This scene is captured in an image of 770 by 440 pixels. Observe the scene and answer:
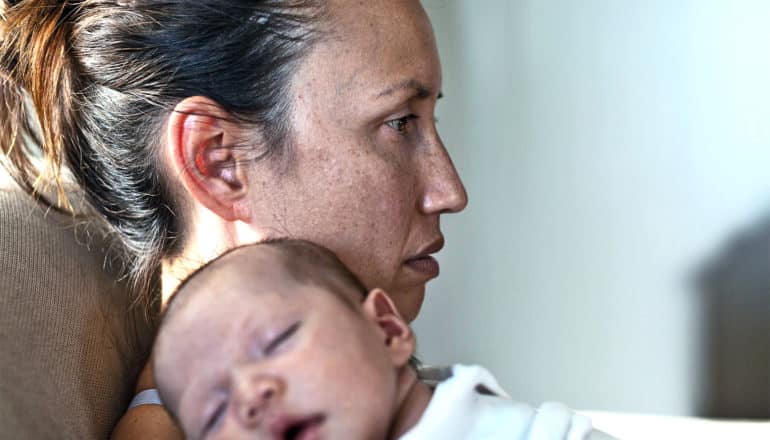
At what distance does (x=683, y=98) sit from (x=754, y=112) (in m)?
0.18

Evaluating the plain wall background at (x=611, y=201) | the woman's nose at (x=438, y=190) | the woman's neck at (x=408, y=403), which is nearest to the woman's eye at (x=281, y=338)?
the woman's neck at (x=408, y=403)

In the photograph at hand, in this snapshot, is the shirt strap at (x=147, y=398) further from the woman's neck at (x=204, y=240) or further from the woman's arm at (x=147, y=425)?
the woman's neck at (x=204, y=240)

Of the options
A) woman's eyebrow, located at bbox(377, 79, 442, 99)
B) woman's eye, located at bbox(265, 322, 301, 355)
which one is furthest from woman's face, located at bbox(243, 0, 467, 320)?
woman's eye, located at bbox(265, 322, 301, 355)

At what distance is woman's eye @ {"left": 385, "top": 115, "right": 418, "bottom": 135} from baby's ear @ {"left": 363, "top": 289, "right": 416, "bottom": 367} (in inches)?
14.0

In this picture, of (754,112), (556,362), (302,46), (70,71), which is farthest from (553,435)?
(556,362)

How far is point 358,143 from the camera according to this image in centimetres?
126

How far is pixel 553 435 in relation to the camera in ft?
3.05

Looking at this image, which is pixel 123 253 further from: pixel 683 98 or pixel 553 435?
pixel 683 98

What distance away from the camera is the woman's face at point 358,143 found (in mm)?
1256

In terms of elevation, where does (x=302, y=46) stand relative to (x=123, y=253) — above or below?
above

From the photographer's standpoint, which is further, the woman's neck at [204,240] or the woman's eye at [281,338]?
the woman's neck at [204,240]

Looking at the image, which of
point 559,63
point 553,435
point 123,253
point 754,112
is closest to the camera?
point 553,435

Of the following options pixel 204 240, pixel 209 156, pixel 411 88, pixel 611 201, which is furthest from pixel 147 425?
pixel 611 201

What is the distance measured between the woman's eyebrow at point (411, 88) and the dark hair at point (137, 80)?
0.13 meters
